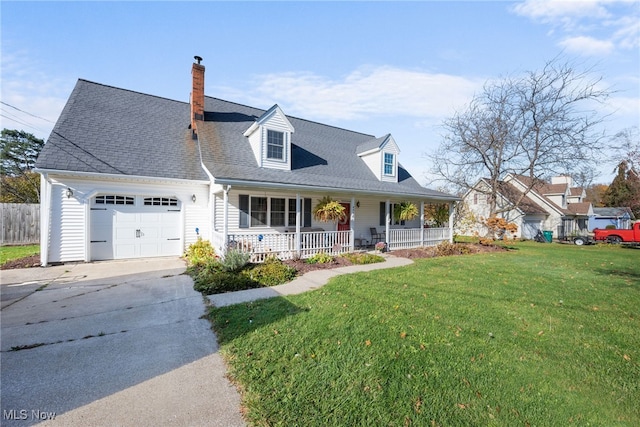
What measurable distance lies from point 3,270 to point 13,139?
1030 inches

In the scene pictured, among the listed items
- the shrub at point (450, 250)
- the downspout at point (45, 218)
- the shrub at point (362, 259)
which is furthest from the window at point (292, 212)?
the downspout at point (45, 218)

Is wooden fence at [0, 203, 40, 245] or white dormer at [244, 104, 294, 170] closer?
white dormer at [244, 104, 294, 170]

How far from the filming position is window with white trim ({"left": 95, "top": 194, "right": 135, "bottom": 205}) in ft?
31.6

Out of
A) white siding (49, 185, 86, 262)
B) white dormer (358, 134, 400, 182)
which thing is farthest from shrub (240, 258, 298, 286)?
white dormer (358, 134, 400, 182)

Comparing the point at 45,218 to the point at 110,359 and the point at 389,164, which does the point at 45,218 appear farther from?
the point at 389,164

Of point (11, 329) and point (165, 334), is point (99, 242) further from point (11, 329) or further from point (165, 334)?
point (165, 334)

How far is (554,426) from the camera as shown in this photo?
2465mm

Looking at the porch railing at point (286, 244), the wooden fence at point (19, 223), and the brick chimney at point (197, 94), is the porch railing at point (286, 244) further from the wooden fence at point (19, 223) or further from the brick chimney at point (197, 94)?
the wooden fence at point (19, 223)

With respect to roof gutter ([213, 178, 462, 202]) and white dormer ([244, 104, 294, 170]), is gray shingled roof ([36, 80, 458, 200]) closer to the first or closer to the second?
roof gutter ([213, 178, 462, 202])

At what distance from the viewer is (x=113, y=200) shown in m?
9.81

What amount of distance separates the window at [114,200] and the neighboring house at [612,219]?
4883cm

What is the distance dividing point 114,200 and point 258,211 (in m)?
5.22

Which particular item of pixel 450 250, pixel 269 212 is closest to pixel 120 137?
pixel 269 212

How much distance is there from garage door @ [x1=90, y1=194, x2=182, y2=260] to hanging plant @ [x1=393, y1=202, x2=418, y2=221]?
10.2 metres
